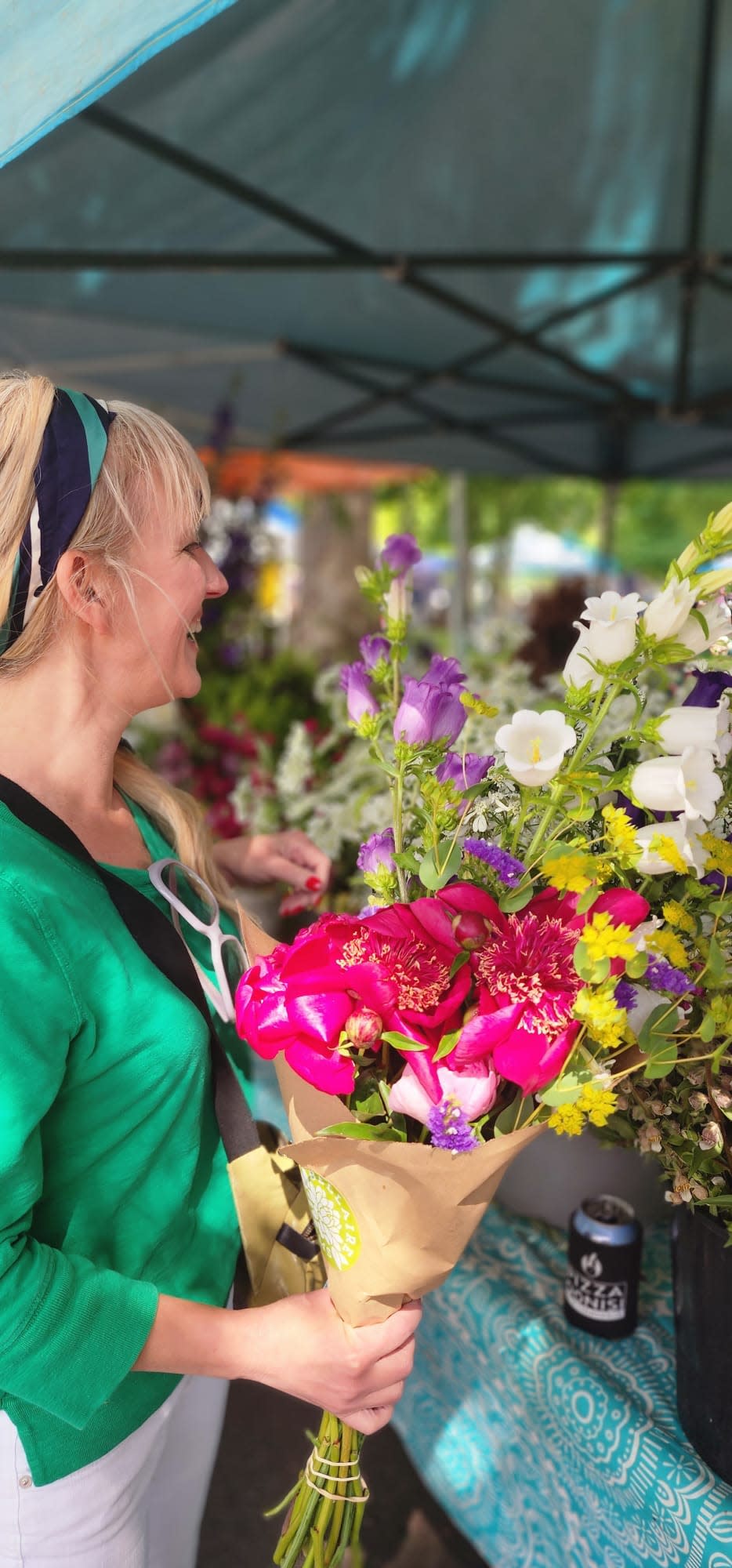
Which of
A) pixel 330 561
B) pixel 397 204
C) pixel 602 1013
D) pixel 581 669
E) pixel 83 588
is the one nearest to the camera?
pixel 602 1013

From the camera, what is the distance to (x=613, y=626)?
739 millimetres

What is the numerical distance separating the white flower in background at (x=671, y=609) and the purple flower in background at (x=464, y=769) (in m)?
0.18

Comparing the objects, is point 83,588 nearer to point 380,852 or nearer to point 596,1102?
point 380,852

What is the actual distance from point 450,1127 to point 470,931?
142 mm

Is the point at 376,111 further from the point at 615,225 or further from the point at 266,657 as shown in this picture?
the point at 266,657

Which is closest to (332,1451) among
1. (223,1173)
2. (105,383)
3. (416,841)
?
(223,1173)

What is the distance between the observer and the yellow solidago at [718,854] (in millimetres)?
793

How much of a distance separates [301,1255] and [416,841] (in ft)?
1.62

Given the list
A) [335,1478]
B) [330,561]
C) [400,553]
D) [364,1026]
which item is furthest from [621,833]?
[330,561]

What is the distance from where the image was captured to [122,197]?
2.40 meters

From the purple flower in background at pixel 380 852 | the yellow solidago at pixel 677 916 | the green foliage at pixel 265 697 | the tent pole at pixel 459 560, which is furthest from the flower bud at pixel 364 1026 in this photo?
the tent pole at pixel 459 560

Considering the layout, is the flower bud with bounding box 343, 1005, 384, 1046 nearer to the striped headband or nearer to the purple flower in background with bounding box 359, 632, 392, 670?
the purple flower in background with bounding box 359, 632, 392, 670

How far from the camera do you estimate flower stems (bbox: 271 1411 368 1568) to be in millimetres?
A: 975

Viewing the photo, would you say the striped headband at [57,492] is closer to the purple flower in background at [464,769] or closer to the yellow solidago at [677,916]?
the purple flower in background at [464,769]
